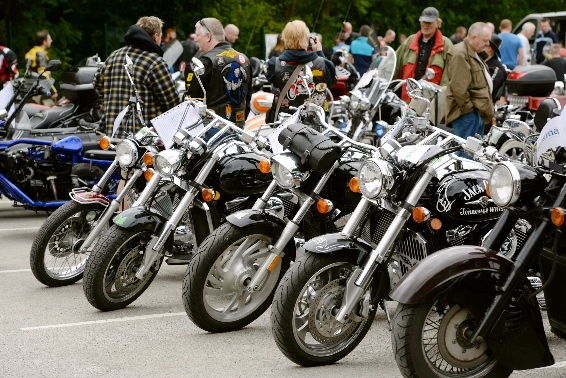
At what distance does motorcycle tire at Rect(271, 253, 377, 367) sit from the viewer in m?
5.37

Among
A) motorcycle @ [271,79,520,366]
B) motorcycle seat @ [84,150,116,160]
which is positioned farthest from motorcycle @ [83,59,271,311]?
motorcycle seat @ [84,150,116,160]

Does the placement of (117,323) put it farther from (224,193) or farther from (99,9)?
(99,9)

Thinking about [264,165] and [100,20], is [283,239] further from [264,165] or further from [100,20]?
[100,20]

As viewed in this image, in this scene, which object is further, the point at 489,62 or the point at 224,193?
the point at 489,62

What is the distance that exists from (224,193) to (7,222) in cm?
452

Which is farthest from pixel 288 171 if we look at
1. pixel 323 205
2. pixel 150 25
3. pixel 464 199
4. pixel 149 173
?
pixel 150 25

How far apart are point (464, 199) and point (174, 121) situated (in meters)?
2.12

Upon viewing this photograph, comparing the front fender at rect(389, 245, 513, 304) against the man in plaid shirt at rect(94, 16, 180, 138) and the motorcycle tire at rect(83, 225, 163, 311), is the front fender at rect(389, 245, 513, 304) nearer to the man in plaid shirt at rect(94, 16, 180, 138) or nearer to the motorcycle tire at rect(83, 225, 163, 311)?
the motorcycle tire at rect(83, 225, 163, 311)

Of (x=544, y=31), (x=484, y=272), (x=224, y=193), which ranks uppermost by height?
(x=484, y=272)

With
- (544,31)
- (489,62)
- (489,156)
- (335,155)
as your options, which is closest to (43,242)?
(335,155)

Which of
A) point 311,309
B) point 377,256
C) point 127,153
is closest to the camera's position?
point 377,256

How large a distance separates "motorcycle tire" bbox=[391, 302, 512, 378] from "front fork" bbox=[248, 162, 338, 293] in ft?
4.46

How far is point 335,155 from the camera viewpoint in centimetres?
594

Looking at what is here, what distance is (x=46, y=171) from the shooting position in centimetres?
1003
